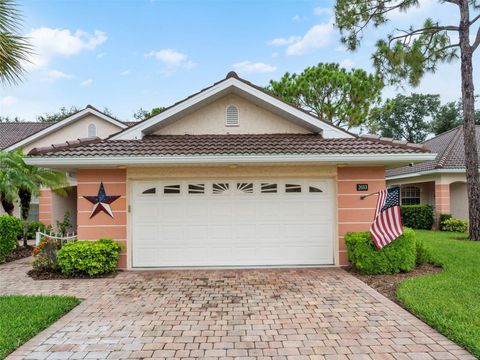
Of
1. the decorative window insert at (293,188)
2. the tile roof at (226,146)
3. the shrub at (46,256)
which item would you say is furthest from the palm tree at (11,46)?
the decorative window insert at (293,188)

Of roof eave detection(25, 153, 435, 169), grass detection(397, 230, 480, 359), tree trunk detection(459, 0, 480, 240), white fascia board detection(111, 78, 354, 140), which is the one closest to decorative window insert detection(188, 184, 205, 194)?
roof eave detection(25, 153, 435, 169)

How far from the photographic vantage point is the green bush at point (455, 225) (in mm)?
16250

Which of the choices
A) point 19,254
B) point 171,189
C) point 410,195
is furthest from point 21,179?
point 410,195

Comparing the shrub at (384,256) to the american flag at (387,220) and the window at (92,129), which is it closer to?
the american flag at (387,220)

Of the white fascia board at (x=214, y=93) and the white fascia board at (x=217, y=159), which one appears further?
the white fascia board at (x=214, y=93)

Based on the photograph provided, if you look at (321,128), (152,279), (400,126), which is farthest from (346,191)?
(400,126)

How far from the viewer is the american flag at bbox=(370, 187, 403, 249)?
25.6ft

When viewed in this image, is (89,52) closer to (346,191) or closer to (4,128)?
(4,128)

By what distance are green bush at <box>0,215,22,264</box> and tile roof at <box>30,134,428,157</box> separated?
413cm

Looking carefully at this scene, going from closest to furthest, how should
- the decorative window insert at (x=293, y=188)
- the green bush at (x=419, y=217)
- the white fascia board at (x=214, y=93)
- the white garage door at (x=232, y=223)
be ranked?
the white garage door at (x=232, y=223)
the decorative window insert at (x=293, y=188)
the white fascia board at (x=214, y=93)
the green bush at (x=419, y=217)

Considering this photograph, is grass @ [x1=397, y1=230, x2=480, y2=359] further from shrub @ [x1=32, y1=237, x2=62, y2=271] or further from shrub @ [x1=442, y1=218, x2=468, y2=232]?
shrub @ [x1=32, y1=237, x2=62, y2=271]

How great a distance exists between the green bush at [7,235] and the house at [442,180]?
16801 millimetres

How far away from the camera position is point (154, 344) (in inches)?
176

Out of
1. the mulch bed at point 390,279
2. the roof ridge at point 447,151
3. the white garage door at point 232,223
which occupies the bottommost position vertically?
the mulch bed at point 390,279
